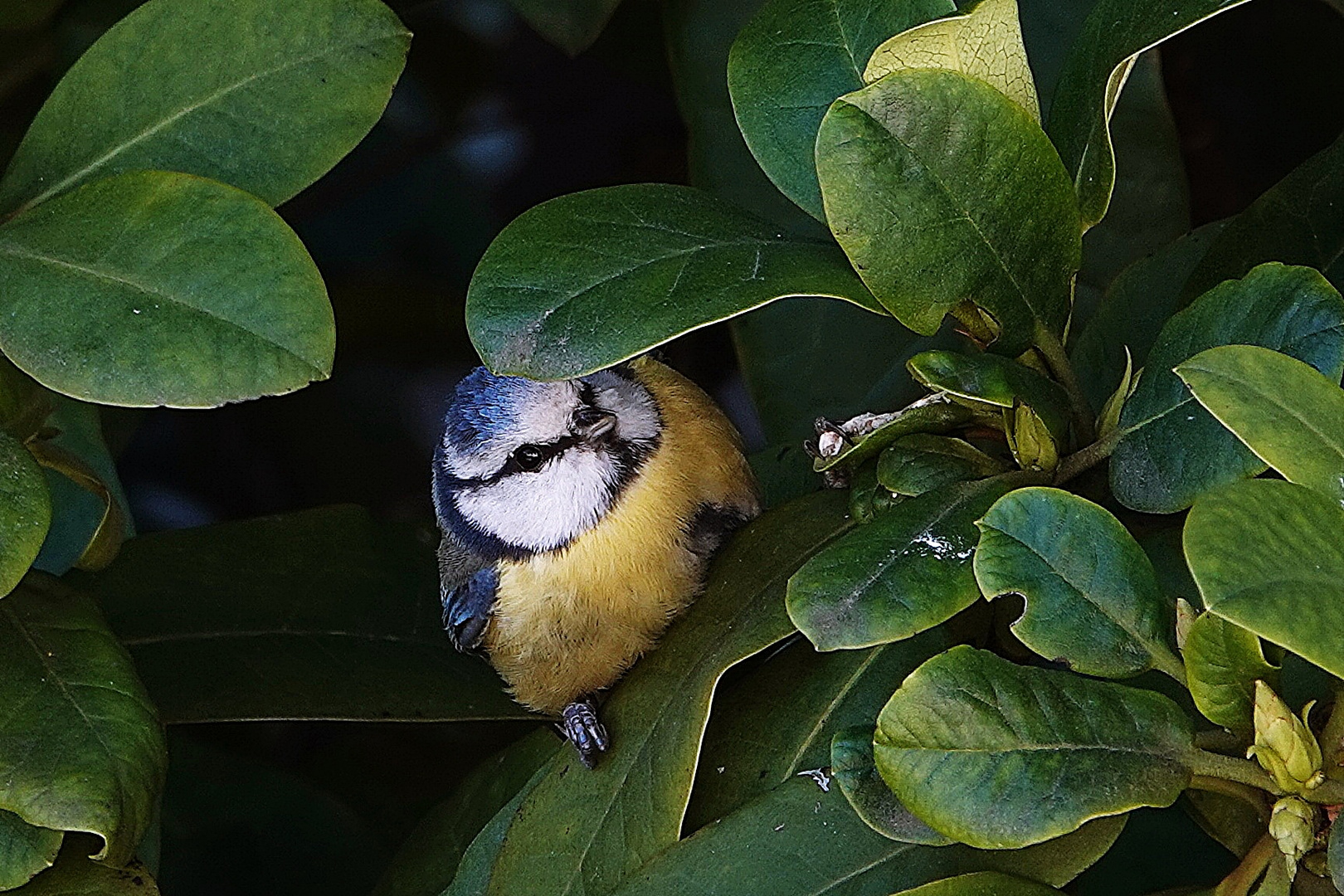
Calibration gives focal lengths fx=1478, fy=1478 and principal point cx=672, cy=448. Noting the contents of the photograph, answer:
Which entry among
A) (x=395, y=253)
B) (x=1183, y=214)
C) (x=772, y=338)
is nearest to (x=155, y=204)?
(x=772, y=338)

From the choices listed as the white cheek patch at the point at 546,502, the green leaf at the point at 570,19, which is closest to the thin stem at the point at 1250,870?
the white cheek patch at the point at 546,502

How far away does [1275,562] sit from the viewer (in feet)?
1.96

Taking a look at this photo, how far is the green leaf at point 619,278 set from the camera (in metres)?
0.79

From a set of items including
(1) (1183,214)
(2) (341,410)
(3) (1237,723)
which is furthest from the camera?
(2) (341,410)

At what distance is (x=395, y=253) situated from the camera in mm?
1888

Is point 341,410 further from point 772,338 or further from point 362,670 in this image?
point 772,338

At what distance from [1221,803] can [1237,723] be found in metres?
0.13

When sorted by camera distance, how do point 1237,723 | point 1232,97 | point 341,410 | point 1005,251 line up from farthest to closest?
point 341,410, point 1232,97, point 1005,251, point 1237,723

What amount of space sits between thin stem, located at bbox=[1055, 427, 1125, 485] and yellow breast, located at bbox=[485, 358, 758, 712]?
45 centimetres

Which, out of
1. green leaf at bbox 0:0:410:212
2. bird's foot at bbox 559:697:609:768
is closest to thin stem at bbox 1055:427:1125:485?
bird's foot at bbox 559:697:609:768

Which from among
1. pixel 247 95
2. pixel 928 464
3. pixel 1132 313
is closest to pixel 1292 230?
pixel 1132 313

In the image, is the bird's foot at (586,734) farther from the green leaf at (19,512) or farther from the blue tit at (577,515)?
the green leaf at (19,512)

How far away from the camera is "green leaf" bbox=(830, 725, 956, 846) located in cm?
73

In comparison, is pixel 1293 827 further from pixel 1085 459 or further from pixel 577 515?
pixel 577 515
